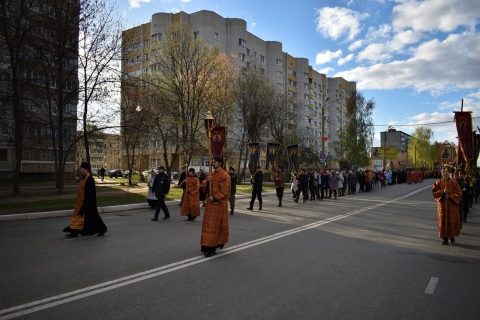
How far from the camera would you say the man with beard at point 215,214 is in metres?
7.12

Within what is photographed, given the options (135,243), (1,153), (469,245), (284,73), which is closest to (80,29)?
(135,243)

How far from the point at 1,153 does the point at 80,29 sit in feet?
82.1

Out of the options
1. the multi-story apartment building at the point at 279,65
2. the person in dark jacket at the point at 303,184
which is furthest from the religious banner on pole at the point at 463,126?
the multi-story apartment building at the point at 279,65

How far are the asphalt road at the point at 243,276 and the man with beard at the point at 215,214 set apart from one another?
278 millimetres

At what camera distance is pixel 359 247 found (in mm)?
8141

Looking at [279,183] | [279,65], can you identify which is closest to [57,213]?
[279,183]

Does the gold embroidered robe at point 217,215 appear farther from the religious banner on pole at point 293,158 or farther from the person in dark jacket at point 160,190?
the religious banner on pole at point 293,158

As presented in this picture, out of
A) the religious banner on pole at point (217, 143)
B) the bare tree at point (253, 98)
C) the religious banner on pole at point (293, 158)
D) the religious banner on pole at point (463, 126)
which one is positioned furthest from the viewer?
the bare tree at point (253, 98)

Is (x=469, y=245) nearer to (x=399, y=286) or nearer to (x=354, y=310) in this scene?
(x=399, y=286)

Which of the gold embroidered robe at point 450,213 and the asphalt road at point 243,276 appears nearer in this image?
the asphalt road at point 243,276

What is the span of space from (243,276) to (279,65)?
7118 cm

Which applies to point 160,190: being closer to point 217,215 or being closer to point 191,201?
point 191,201

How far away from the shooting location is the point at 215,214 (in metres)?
7.29

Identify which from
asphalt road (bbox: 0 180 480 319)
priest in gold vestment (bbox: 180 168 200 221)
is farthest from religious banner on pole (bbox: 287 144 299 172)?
asphalt road (bbox: 0 180 480 319)
